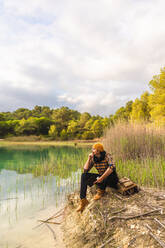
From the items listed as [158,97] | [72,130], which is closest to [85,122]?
[72,130]

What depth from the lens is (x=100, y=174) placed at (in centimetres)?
326

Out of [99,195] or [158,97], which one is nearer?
[99,195]

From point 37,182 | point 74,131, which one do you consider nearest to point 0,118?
point 74,131

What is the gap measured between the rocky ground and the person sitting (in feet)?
0.42

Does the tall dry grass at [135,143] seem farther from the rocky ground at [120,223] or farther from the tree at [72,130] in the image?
the tree at [72,130]

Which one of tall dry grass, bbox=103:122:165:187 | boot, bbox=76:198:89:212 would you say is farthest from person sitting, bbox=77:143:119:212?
tall dry grass, bbox=103:122:165:187


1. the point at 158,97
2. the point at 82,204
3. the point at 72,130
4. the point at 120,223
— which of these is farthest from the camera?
the point at 72,130

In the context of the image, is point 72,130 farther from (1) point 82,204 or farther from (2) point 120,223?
(2) point 120,223

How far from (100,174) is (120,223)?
3.11 feet

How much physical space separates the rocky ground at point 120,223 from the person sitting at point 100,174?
13 centimetres

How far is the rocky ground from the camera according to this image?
214cm

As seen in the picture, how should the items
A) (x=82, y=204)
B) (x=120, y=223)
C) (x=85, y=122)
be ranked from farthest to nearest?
1. (x=85, y=122)
2. (x=82, y=204)
3. (x=120, y=223)

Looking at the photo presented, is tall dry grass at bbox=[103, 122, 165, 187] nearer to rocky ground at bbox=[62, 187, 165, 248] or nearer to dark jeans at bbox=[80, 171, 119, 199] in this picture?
dark jeans at bbox=[80, 171, 119, 199]

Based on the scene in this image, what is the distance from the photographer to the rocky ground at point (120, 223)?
2139 mm
